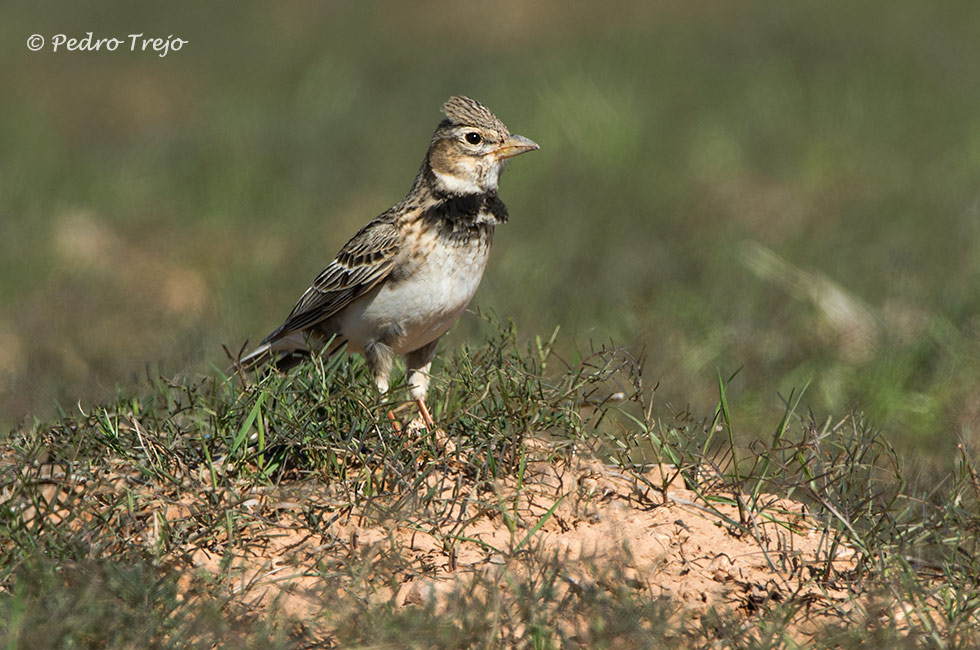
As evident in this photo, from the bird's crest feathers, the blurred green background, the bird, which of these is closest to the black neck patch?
the bird

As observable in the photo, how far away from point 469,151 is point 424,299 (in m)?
0.78

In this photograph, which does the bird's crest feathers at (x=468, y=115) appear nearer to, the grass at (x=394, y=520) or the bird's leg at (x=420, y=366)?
the bird's leg at (x=420, y=366)

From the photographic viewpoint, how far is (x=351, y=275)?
552 cm

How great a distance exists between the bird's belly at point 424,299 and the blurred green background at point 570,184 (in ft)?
3.20

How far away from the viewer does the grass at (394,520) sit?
3.66 m

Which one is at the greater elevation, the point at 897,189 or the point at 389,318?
the point at 389,318

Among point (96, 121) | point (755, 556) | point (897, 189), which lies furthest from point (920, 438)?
point (96, 121)

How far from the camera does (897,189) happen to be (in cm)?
1052

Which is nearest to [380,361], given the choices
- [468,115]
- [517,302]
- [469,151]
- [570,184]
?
[469,151]

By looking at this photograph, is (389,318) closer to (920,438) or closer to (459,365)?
(459,365)

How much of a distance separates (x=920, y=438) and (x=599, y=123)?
6.63 m

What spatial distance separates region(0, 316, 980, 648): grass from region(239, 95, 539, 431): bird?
1.32 feet

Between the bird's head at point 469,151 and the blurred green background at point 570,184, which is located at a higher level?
the bird's head at point 469,151

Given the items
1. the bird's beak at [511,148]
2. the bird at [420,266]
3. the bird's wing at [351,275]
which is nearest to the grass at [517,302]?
the bird at [420,266]
